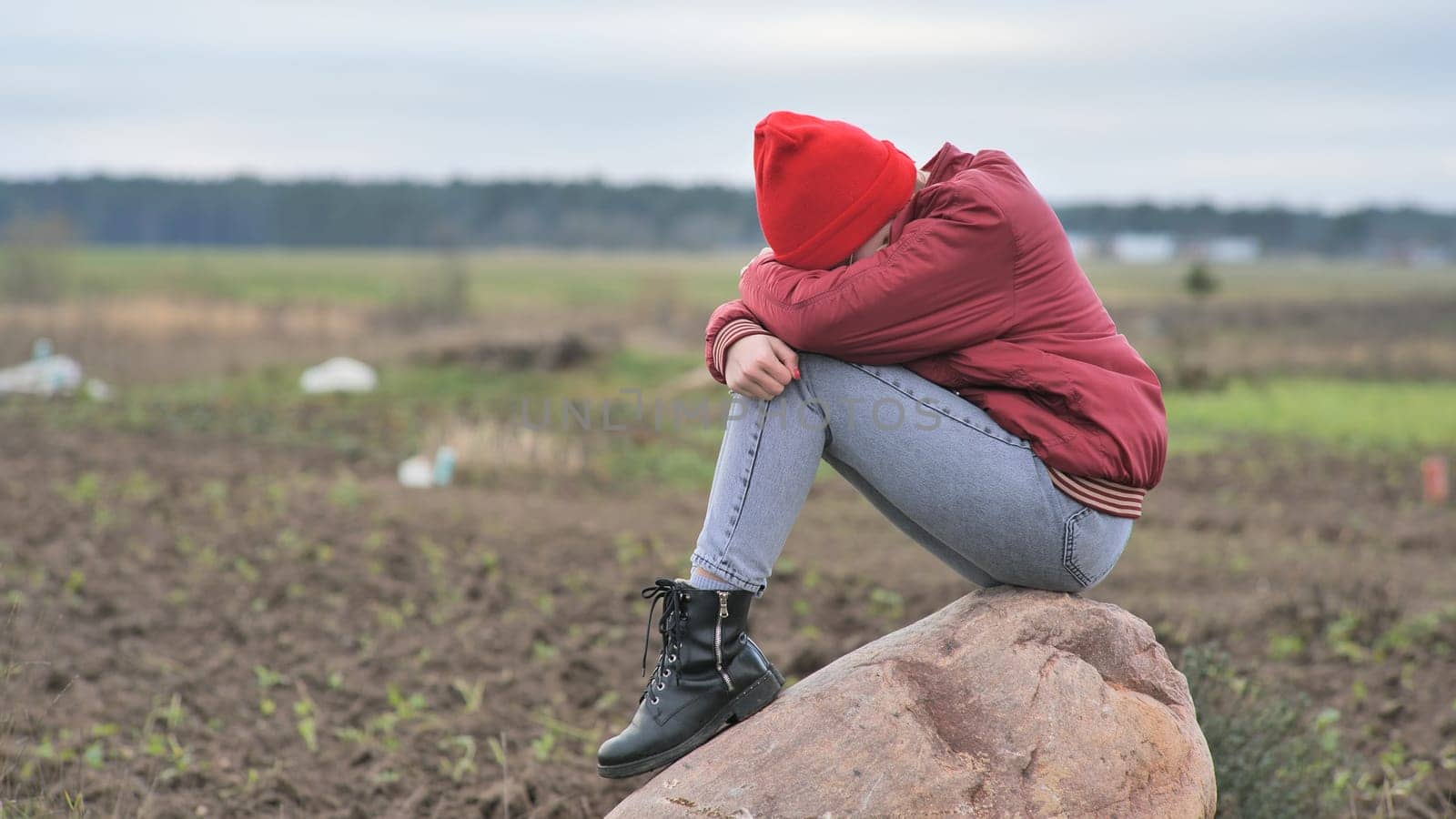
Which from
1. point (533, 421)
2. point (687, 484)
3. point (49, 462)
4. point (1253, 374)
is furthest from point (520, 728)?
point (1253, 374)

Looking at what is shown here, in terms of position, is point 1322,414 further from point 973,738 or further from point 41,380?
point 41,380

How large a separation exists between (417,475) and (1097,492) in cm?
802

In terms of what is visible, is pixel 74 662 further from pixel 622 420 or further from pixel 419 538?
pixel 622 420

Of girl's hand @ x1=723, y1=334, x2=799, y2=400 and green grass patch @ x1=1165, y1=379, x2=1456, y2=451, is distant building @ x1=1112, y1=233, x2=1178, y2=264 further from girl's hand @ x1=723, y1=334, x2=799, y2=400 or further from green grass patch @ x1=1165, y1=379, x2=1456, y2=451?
girl's hand @ x1=723, y1=334, x2=799, y2=400

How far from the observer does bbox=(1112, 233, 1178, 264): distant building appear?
84.2 m

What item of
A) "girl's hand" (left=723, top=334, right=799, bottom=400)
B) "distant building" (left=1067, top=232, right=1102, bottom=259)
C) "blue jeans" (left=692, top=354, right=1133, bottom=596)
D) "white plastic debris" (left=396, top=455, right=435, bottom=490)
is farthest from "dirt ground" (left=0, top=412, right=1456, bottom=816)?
"distant building" (left=1067, top=232, right=1102, bottom=259)

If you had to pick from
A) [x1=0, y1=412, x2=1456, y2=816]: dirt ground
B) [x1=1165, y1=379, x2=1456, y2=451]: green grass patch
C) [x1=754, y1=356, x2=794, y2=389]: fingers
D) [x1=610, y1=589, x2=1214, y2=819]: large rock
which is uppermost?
[x1=754, y1=356, x2=794, y2=389]: fingers

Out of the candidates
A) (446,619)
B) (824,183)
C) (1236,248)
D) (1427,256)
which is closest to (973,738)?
(824,183)

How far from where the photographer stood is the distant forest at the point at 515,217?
253 feet

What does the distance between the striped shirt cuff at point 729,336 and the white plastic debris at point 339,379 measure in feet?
47.0

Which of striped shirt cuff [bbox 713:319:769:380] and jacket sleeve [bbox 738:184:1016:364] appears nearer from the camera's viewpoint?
jacket sleeve [bbox 738:184:1016:364]

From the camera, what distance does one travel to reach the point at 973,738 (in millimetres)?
2869

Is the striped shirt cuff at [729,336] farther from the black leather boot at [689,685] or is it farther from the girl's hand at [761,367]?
the black leather boot at [689,685]

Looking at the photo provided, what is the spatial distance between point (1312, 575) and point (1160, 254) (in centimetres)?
8273
